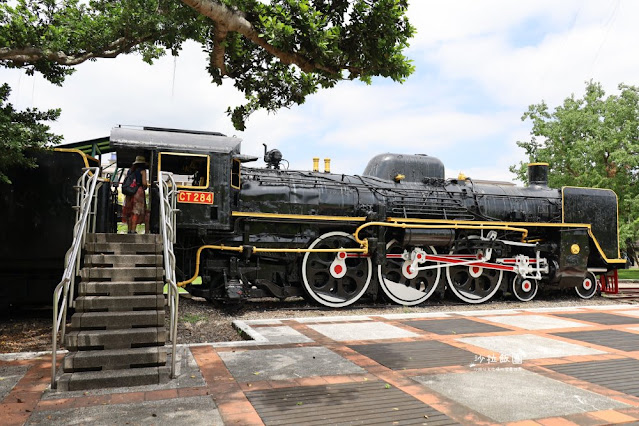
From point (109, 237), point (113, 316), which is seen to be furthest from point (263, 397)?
point (109, 237)

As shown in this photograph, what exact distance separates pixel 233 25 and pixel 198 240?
4468 millimetres

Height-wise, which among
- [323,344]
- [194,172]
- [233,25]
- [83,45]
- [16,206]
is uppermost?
[83,45]

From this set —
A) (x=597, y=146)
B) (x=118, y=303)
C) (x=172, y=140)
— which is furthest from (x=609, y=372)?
(x=597, y=146)

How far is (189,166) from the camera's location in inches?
346

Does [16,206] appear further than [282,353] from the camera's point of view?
Yes

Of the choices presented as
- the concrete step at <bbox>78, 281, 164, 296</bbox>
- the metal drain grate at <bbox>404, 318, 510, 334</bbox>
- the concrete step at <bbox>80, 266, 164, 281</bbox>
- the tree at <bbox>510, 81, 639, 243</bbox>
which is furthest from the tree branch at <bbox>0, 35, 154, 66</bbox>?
the tree at <bbox>510, 81, 639, 243</bbox>

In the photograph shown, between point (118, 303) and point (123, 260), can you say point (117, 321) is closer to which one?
point (118, 303)

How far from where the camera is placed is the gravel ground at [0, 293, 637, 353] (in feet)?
22.8

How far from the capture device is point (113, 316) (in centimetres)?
518

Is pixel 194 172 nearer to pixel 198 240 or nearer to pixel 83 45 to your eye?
pixel 198 240

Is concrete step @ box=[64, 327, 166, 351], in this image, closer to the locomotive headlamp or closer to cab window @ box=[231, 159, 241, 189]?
cab window @ box=[231, 159, 241, 189]

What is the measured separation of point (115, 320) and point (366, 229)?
6.15 m

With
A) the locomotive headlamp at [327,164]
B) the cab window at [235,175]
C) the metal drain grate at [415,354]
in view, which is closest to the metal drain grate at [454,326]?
the metal drain grate at [415,354]

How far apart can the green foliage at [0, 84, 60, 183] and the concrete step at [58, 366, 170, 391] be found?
3179mm
